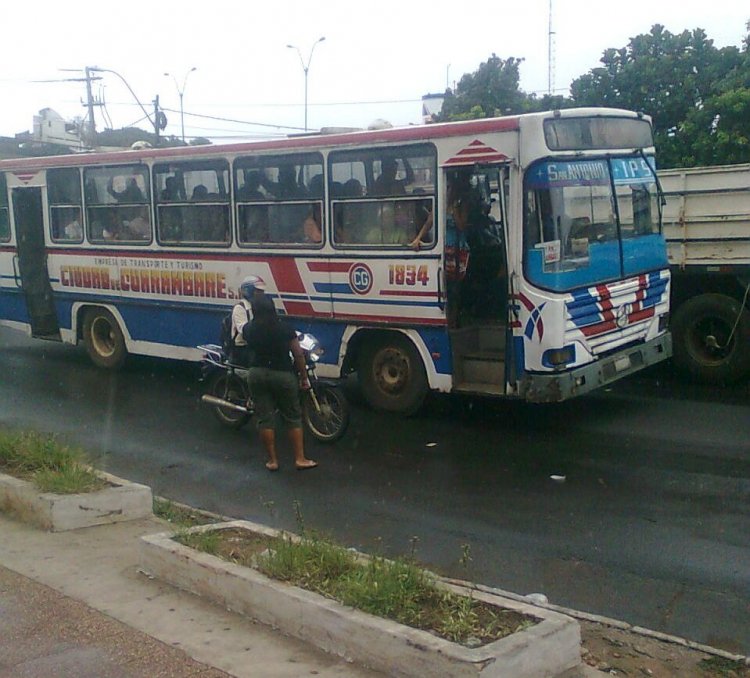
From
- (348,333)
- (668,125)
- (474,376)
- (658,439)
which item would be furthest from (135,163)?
(668,125)

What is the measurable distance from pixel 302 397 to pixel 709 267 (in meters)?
4.87

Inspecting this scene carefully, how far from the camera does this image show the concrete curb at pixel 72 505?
689cm

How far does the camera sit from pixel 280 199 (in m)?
11.1

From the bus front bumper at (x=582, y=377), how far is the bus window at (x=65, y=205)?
722cm

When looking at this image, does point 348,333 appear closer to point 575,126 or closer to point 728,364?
point 575,126

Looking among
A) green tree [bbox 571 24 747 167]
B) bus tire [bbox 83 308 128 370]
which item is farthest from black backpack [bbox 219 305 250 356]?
green tree [bbox 571 24 747 167]

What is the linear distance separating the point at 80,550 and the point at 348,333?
4.56 m

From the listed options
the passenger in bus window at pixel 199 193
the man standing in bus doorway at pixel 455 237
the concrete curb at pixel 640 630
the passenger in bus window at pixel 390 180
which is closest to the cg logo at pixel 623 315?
the man standing in bus doorway at pixel 455 237

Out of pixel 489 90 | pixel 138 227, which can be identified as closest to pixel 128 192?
pixel 138 227

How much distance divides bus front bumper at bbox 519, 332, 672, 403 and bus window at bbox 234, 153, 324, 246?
9.46 feet

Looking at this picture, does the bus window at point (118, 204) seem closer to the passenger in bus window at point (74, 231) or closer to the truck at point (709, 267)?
the passenger in bus window at point (74, 231)

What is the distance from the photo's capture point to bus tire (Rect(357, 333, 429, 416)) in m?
10.2

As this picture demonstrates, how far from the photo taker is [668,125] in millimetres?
21984

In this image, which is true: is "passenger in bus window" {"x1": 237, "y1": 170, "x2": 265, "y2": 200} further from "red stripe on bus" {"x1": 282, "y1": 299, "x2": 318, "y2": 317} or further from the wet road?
the wet road
